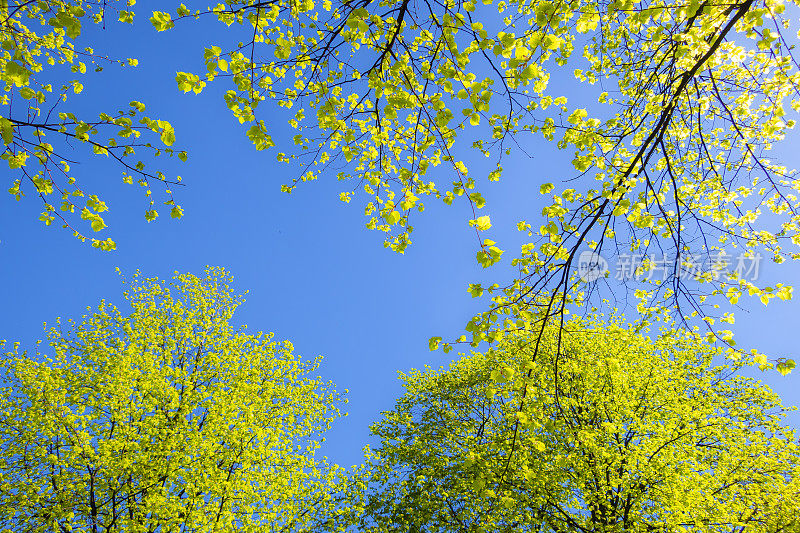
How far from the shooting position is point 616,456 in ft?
39.5

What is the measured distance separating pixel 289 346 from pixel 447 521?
933cm

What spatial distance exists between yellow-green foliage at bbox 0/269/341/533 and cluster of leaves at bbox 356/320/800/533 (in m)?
3.60

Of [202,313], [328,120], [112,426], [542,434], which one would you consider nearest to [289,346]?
[202,313]

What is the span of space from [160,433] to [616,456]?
1474 centimetres

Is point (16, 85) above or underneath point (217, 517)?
above

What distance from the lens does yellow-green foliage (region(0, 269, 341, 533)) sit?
12.3m

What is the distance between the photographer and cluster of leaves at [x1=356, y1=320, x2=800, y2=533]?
1174cm

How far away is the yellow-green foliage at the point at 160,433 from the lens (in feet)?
40.4

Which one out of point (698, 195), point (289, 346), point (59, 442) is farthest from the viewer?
point (289, 346)

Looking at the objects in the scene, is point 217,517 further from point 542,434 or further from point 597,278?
point 597,278

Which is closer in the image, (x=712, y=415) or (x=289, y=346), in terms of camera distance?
(x=712, y=415)

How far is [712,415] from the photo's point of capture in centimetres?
1443

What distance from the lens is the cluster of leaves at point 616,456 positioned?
38.5 feet

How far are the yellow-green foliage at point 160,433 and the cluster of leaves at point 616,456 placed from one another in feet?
11.8
